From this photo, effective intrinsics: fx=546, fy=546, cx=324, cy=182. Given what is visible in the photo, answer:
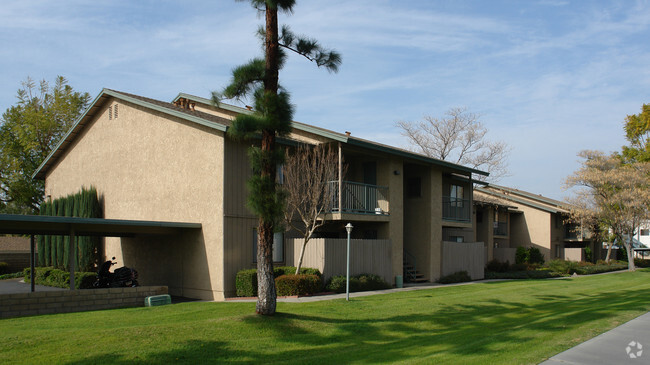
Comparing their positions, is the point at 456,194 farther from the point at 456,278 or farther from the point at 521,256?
the point at 521,256

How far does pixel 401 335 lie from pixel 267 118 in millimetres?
5728

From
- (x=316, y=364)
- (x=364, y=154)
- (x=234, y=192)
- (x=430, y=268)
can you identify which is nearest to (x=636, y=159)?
(x=430, y=268)

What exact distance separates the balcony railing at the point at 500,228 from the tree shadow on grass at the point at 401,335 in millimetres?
23531

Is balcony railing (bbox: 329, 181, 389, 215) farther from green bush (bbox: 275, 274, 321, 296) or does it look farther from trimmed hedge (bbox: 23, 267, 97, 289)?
trimmed hedge (bbox: 23, 267, 97, 289)

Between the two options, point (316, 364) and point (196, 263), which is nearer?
point (316, 364)

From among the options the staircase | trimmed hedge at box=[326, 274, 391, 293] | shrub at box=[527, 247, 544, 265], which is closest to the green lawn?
trimmed hedge at box=[326, 274, 391, 293]

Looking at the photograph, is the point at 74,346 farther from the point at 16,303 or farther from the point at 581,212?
the point at 581,212

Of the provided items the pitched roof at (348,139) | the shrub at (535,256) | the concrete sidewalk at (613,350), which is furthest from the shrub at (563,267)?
the concrete sidewalk at (613,350)

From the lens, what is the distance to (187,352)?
9.77 meters

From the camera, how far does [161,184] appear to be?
21.8 meters

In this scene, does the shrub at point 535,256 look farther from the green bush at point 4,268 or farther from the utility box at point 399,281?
the green bush at point 4,268

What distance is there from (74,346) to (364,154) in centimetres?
1513

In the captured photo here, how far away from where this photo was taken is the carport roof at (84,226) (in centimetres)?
1609

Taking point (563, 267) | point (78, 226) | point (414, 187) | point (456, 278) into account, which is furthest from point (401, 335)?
point (563, 267)
